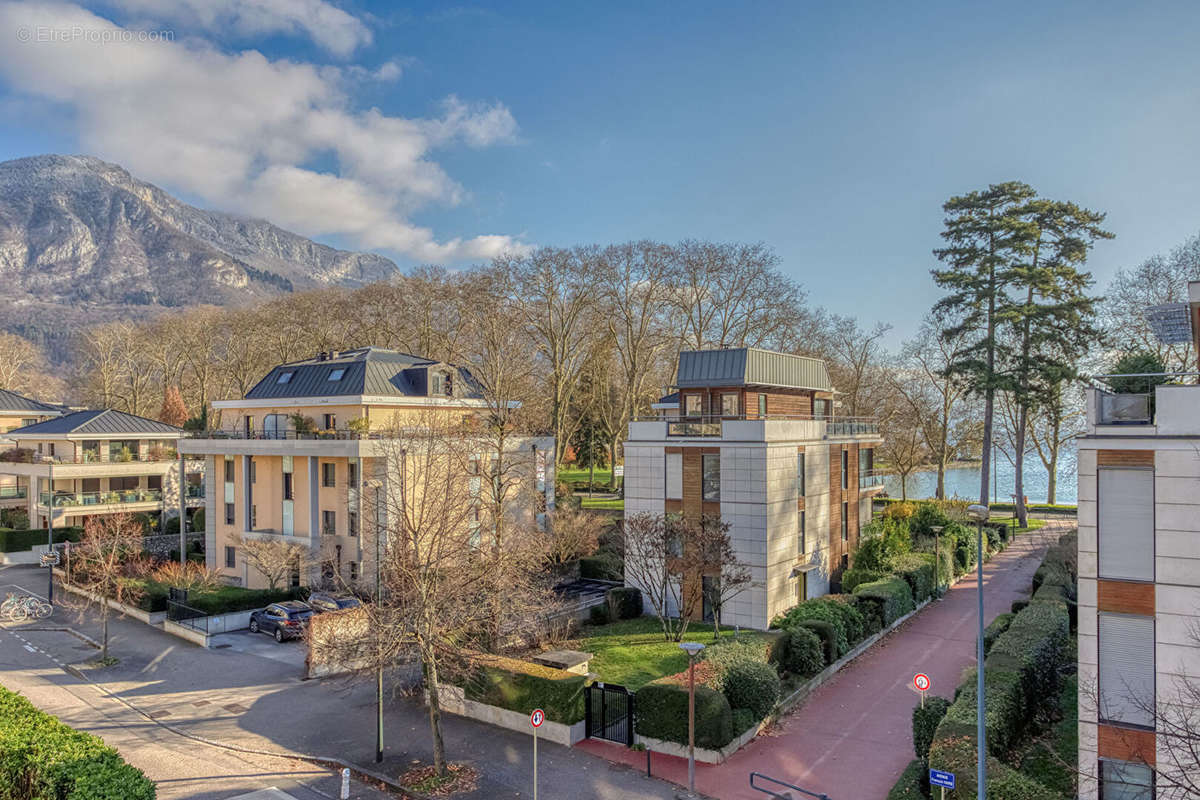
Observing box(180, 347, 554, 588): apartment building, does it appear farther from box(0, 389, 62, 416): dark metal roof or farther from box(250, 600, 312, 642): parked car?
box(0, 389, 62, 416): dark metal roof

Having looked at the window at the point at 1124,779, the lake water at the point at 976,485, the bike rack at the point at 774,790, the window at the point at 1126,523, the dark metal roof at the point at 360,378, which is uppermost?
the dark metal roof at the point at 360,378

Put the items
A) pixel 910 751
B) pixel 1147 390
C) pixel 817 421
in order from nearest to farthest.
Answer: pixel 1147 390
pixel 910 751
pixel 817 421

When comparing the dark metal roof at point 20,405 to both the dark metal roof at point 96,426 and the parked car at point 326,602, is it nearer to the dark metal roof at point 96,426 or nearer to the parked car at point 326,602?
the dark metal roof at point 96,426

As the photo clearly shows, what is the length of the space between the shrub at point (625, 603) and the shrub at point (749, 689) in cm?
1065

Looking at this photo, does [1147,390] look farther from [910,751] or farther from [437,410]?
[437,410]

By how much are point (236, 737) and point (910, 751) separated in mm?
16567

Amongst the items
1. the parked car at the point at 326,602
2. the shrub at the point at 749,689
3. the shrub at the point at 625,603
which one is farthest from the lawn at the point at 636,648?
the parked car at the point at 326,602

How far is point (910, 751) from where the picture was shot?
16.8 metres

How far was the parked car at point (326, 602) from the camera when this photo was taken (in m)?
26.1

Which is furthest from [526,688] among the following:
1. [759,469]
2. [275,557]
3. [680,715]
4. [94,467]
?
[94,467]

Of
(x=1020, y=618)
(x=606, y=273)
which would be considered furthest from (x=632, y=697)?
(x=606, y=273)

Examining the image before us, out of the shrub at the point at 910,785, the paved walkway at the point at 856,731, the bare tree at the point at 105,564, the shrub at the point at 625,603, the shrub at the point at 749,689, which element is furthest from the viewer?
the shrub at the point at 625,603

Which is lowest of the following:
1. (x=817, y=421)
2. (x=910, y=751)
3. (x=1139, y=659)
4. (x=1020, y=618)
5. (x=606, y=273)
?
(x=910, y=751)

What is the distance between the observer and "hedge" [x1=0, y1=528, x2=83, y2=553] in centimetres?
3922
